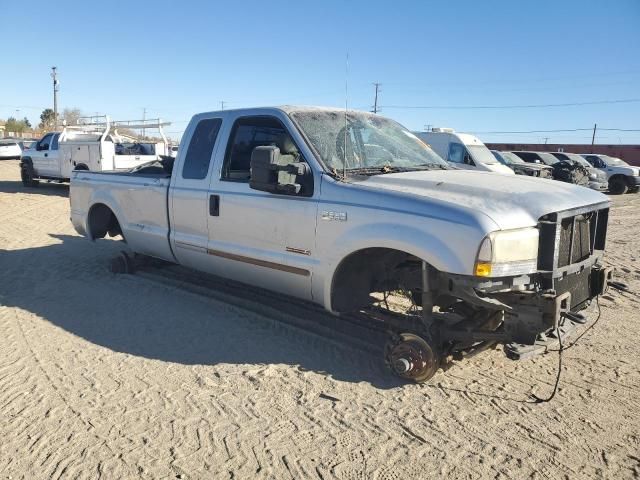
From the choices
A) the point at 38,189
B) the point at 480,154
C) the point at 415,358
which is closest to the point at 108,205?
the point at 415,358

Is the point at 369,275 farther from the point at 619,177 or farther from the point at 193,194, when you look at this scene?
the point at 619,177

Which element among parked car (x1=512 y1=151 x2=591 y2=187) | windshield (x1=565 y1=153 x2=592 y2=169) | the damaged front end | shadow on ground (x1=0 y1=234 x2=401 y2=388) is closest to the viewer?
the damaged front end

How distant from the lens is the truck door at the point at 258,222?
4.46m

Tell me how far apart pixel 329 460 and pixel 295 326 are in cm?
205

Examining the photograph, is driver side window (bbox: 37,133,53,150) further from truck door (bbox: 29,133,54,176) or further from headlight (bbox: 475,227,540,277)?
headlight (bbox: 475,227,540,277)

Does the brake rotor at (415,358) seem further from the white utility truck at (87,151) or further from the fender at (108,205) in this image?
the white utility truck at (87,151)

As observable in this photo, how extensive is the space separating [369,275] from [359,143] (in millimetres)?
1205

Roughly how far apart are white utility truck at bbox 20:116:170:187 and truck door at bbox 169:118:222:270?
9296mm

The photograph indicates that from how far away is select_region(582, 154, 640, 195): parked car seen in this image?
22.9 metres

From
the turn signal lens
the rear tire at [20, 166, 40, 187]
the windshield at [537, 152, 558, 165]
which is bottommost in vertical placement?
the rear tire at [20, 166, 40, 187]

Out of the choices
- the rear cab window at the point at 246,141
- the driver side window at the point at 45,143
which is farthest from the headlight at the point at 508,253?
the driver side window at the point at 45,143

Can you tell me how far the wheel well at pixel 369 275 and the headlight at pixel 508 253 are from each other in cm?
76

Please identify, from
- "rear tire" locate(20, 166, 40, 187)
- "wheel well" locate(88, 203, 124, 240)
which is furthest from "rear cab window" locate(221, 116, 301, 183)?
"rear tire" locate(20, 166, 40, 187)

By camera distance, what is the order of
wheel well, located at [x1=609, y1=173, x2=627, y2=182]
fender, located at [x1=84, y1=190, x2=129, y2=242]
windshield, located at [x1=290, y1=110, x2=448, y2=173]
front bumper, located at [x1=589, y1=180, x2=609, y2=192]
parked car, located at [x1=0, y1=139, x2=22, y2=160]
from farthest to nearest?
parked car, located at [x1=0, y1=139, x2=22, y2=160] → wheel well, located at [x1=609, y1=173, x2=627, y2=182] → front bumper, located at [x1=589, y1=180, x2=609, y2=192] → fender, located at [x1=84, y1=190, x2=129, y2=242] → windshield, located at [x1=290, y1=110, x2=448, y2=173]
